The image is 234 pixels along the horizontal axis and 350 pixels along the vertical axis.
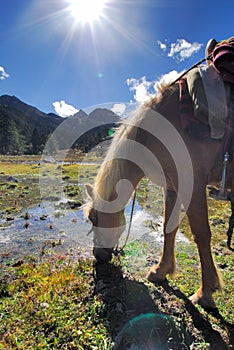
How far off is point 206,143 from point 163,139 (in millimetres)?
634

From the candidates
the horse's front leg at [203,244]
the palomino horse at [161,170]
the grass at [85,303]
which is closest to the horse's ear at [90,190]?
the palomino horse at [161,170]

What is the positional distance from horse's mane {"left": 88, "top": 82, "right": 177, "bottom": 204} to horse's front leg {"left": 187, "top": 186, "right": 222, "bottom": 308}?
1.23 meters

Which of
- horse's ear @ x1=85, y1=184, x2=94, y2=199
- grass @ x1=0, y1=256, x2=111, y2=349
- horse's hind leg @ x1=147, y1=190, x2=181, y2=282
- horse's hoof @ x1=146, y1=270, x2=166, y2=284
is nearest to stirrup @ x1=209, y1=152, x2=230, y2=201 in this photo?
horse's hind leg @ x1=147, y1=190, x2=181, y2=282

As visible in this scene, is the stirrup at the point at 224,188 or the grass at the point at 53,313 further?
the stirrup at the point at 224,188

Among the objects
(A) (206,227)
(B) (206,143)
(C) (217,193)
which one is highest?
(B) (206,143)

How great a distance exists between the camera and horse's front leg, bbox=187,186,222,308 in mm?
3234

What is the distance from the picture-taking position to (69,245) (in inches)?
265

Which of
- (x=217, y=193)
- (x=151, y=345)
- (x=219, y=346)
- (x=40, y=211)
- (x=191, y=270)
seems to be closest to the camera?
(x=151, y=345)

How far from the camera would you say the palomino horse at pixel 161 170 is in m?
3.24

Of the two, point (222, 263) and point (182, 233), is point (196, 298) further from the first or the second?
point (182, 233)

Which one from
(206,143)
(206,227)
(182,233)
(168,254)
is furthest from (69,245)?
(206,143)

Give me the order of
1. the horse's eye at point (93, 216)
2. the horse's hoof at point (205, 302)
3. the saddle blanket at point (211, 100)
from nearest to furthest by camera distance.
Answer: the saddle blanket at point (211, 100) < the horse's hoof at point (205, 302) < the horse's eye at point (93, 216)

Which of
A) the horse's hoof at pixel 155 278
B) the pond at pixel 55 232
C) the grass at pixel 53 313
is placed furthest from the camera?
the pond at pixel 55 232

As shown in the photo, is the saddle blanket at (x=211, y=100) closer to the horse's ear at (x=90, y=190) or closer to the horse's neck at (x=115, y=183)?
the horse's neck at (x=115, y=183)
